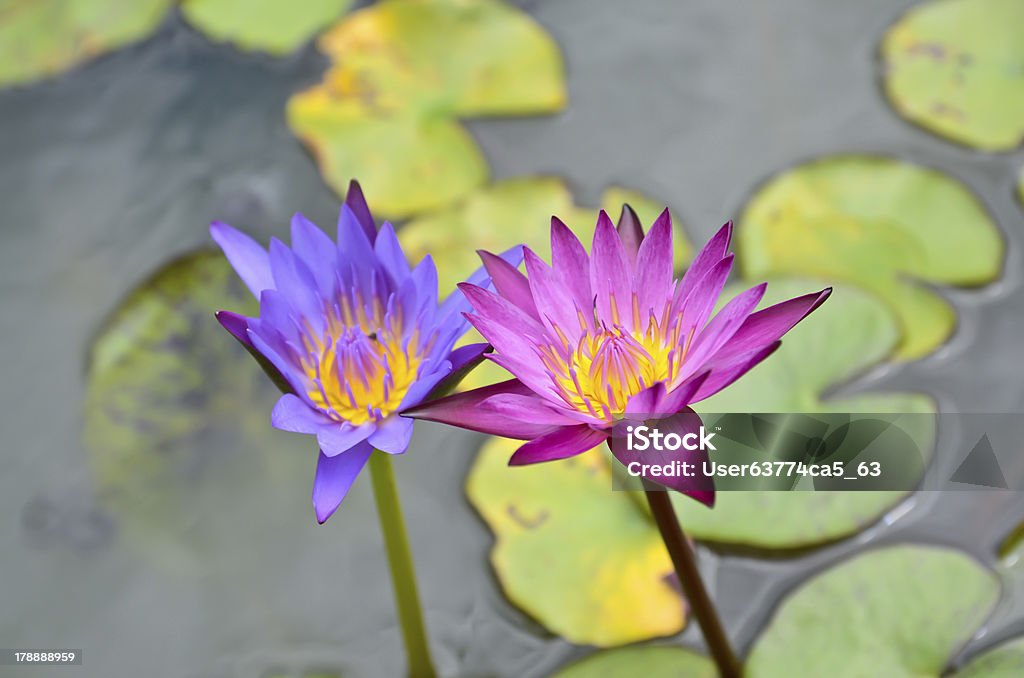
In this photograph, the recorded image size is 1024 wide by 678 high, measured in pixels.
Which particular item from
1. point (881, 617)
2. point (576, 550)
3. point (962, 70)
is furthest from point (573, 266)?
point (962, 70)

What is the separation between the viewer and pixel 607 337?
1188 millimetres

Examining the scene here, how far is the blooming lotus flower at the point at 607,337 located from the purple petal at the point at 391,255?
7.3 inches

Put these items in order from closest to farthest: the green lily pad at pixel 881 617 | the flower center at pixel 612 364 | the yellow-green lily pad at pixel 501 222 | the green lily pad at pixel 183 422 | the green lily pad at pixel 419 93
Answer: the flower center at pixel 612 364, the green lily pad at pixel 881 617, the green lily pad at pixel 183 422, the yellow-green lily pad at pixel 501 222, the green lily pad at pixel 419 93

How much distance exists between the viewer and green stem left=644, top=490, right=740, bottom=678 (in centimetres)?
122

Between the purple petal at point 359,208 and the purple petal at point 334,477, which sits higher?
the purple petal at point 359,208

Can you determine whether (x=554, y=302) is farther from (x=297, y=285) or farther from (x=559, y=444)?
(x=297, y=285)

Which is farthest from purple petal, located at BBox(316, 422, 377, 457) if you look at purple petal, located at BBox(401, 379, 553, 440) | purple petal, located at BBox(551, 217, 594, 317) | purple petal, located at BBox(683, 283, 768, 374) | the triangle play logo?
the triangle play logo

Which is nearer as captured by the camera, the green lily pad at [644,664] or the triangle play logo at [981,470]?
the green lily pad at [644,664]

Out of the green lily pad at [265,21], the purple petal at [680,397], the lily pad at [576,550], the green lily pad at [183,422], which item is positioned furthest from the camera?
the green lily pad at [265,21]

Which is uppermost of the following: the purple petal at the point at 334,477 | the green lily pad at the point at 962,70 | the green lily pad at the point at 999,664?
the green lily pad at the point at 962,70

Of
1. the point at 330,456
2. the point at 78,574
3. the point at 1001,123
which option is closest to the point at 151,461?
the point at 78,574

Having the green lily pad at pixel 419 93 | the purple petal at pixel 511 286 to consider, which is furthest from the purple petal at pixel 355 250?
the green lily pad at pixel 419 93

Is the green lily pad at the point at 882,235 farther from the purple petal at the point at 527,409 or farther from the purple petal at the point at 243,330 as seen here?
the purple petal at the point at 243,330

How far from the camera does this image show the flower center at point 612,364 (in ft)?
3.87
